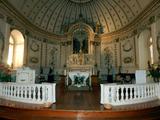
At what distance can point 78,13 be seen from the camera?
54.0 feet

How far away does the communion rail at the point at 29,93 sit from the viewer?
201 inches

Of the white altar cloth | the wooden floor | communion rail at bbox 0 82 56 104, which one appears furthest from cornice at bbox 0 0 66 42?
the wooden floor

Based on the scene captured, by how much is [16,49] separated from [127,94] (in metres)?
10.00

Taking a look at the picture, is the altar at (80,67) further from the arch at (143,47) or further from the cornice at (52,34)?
the arch at (143,47)

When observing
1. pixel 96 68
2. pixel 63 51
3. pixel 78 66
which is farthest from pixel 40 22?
pixel 96 68

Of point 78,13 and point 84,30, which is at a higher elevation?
point 78,13

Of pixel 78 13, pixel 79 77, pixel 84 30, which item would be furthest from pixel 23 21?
pixel 79 77

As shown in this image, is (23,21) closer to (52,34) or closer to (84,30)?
(52,34)

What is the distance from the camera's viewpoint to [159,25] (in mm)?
9680

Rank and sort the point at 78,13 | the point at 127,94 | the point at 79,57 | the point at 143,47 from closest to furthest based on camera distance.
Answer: the point at 127,94 → the point at 143,47 → the point at 79,57 → the point at 78,13

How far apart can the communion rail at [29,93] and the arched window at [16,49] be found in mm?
6827

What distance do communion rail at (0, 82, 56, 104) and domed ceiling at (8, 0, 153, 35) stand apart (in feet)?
27.4

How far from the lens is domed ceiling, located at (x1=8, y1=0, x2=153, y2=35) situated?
44.9 ft

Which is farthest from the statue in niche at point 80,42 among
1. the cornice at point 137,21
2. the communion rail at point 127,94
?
the communion rail at point 127,94
